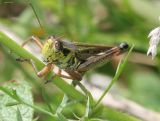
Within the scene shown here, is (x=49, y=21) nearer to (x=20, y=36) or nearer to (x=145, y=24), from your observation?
(x=20, y=36)

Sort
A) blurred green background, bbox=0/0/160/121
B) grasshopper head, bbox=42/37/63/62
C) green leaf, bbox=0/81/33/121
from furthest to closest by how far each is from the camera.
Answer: blurred green background, bbox=0/0/160/121 < grasshopper head, bbox=42/37/63/62 < green leaf, bbox=0/81/33/121

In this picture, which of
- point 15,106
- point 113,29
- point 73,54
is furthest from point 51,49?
point 113,29

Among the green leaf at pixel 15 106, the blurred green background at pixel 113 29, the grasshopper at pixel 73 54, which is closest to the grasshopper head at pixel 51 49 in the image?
the grasshopper at pixel 73 54

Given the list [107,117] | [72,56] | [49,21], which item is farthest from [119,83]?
[107,117]

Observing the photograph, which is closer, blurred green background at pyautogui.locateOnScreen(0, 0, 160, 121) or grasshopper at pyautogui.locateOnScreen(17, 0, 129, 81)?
grasshopper at pyautogui.locateOnScreen(17, 0, 129, 81)

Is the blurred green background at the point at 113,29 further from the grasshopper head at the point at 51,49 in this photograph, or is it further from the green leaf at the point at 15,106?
the green leaf at the point at 15,106

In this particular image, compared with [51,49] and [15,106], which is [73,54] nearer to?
[51,49]

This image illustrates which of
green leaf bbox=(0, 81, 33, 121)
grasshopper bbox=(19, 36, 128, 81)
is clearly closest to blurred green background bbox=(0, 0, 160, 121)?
grasshopper bbox=(19, 36, 128, 81)

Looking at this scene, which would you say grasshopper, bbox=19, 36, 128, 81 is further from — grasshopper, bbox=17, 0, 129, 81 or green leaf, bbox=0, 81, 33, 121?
green leaf, bbox=0, 81, 33, 121
